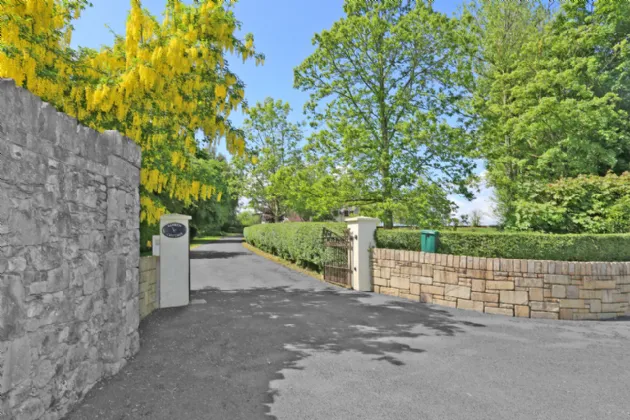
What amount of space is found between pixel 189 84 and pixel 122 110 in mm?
1647

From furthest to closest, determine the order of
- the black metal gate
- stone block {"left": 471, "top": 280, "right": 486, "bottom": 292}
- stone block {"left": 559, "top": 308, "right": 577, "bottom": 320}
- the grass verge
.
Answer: the grass verge < the black metal gate < stone block {"left": 471, "top": 280, "right": 486, "bottom": 292} < stone block {"left": 559, "top": 308, "right": 577, "bottom": 320}

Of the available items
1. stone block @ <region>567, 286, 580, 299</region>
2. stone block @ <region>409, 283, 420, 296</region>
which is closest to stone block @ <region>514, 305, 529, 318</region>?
stone block @ <region>567, 286, 580, 299</region>

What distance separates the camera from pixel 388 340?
5648 millimetres

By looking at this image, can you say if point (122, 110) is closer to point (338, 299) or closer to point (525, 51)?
point (338, 299)

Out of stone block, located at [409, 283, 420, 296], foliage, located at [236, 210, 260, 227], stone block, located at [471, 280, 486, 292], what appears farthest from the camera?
foliage, located at [236, 210, 260, 227]

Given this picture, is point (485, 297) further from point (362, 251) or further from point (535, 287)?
point (362, 251)

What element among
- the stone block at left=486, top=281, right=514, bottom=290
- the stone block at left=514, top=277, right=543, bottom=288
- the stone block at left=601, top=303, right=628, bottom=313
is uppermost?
the stone block at left=514, top=277, right=543, bottom=288

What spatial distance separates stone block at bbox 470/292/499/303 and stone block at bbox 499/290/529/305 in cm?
9

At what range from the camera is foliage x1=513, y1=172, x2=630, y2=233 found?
9940mm

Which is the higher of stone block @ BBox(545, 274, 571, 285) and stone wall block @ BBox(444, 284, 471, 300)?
stone block @ BBox(545, 274, 571, 285)

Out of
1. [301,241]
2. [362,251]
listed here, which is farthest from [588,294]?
[301,241]

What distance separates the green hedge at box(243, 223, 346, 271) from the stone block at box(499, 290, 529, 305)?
5.00 metres

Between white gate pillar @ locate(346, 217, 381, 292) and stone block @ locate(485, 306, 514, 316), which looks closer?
stone block @ locate(485, 306, 514, 316)

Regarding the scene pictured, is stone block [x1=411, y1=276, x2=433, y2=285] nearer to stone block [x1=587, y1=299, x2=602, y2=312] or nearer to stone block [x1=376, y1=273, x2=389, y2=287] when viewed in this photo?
stone block [x1=376, y1=273, x2=389, y2=287]
